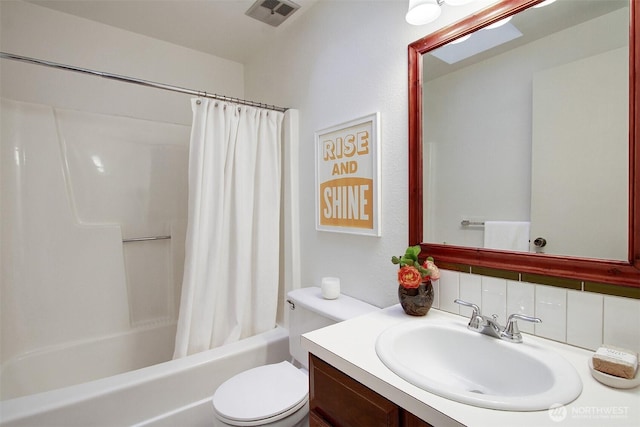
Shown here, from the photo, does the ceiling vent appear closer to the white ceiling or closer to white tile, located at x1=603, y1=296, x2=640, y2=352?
the white ceiling

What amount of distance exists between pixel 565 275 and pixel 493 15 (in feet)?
2.85

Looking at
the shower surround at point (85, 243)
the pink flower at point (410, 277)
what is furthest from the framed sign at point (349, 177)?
the shower surround at point (85, 243)

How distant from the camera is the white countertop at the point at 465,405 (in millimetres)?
562

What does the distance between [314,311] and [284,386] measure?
0.34 m

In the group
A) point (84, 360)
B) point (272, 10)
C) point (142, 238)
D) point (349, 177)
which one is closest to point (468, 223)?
point (349, 177)

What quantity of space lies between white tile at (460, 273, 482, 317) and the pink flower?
0.17 meters

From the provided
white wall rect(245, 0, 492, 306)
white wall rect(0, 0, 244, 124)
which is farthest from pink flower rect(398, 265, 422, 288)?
white wall rect(0, 0, 244, 124)

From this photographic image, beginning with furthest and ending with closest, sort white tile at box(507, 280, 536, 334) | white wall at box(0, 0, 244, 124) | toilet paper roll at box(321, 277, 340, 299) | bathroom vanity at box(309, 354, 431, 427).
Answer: white wall at box(0, 0, 244, 124), toilet paper roll at box(321, 277, 340, 299), white tile at box(507, 280, 536, 334), bathroom vanity at box(309, 354, 431, 427)

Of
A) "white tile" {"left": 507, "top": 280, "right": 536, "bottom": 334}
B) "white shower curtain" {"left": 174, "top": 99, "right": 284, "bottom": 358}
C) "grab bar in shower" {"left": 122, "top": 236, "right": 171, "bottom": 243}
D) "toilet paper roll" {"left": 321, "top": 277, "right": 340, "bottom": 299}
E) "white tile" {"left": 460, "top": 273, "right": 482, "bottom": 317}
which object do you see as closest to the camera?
"white tile" {"left": 507, "top": 280, "right": 536, "bottom": 334}

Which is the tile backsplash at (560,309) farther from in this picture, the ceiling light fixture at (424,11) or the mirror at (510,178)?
the ceiling light fixture at (424,11)

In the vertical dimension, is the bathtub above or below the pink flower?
below

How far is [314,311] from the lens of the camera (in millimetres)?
1434

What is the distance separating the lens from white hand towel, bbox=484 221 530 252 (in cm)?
94

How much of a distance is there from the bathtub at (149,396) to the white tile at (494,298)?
4.01 ft
